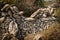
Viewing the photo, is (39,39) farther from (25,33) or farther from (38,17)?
(38,17)

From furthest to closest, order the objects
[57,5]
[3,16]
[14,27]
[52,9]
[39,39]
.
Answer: [57,5]
[52,9]
[3,16]
[14,27]
[39,39]

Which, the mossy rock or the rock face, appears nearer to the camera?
the mossy rock

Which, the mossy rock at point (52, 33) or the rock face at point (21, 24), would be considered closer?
the mossy rock at point (52, 33)

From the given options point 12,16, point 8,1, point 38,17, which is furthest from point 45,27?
point 8,1

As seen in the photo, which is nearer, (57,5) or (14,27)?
(14,27)

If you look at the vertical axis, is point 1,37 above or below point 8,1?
below

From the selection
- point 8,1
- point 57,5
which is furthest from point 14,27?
point 57,5

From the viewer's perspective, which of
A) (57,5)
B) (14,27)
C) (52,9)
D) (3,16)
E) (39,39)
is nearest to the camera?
(39,39)

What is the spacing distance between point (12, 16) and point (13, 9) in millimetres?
326

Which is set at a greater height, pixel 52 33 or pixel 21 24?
pixel 21 24

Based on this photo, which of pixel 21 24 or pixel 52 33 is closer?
pixel 52 33

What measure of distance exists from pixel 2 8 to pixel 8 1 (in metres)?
0.65

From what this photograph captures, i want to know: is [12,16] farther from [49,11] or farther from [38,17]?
[49,11]

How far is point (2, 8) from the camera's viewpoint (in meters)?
A: 7.89
